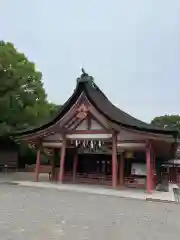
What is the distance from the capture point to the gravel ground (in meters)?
6.59

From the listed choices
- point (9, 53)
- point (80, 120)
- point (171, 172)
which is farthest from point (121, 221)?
point (171, 172)

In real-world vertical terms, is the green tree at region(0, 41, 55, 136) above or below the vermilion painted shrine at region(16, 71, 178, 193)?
above

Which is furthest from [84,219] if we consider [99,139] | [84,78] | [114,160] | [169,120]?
[169,120]

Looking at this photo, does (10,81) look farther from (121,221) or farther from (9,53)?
(121,221)

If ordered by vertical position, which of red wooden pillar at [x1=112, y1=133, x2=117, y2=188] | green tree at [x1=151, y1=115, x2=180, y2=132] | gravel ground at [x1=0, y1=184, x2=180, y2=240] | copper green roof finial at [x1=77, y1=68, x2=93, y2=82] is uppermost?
green tree at [x1=151, y1=115, x2=180, y2=132]

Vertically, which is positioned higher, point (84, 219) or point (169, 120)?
point (169, 120)

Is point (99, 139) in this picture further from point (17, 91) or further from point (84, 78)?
point (17, 91)

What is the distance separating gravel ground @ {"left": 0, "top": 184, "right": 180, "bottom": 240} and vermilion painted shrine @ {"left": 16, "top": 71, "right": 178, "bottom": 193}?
4537mm

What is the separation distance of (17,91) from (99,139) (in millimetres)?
10338

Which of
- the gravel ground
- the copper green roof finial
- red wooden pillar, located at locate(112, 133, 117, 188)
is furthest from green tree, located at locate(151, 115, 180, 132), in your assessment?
the gravel ground

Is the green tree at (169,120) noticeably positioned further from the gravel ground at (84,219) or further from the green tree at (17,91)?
the gravel ground at (84,219)

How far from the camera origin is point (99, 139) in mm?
17734

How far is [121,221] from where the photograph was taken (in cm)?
829

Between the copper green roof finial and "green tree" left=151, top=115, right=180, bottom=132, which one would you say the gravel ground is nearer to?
the copper green roof finial
